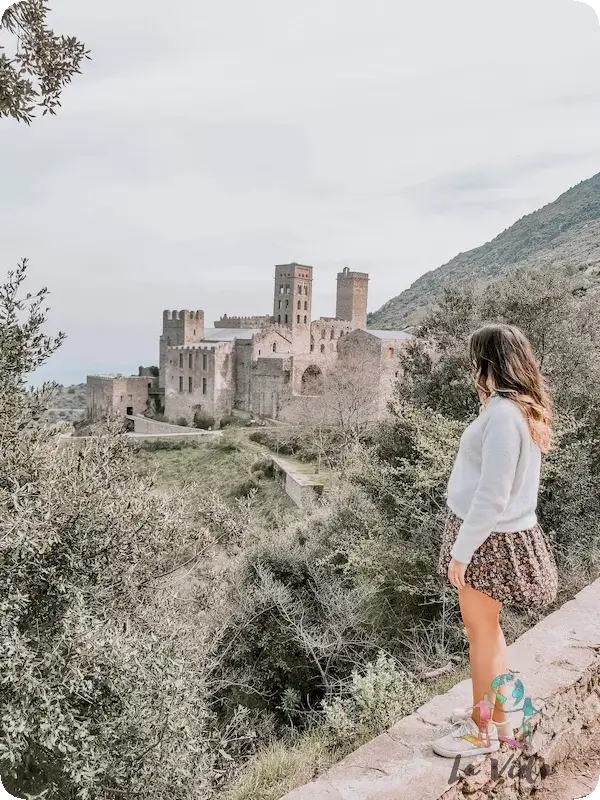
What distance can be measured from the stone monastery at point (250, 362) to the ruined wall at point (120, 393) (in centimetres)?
7

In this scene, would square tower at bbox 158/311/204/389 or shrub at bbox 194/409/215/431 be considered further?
square tower at bbox 158/311/204/389

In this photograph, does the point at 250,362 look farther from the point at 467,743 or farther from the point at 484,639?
the point at 467,743

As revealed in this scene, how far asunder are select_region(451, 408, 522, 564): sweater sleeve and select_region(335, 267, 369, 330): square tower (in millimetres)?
50333

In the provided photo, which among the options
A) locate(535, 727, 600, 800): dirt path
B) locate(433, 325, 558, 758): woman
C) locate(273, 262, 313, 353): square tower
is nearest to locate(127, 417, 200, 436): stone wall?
locate(273, 262, 313, 353): square tower

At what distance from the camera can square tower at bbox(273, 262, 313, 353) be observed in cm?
4903

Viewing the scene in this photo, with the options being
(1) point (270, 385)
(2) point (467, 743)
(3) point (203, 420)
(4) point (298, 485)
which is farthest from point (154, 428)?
(2) point (467, 743)

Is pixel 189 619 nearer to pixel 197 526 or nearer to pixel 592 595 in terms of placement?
pixel 197 526

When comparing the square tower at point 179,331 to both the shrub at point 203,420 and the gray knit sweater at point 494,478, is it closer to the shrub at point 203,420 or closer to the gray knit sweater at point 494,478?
the shrub at point 203,420

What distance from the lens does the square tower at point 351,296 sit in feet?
173

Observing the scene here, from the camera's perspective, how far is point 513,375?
2670mm

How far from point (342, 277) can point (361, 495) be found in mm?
41460

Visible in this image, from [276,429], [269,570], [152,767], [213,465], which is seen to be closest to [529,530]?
[152,767]

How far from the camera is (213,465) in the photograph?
96.9 ft

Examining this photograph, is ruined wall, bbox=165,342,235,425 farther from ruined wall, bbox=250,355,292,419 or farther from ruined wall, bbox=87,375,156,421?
ruined wall, bbox=87,375,156,421
